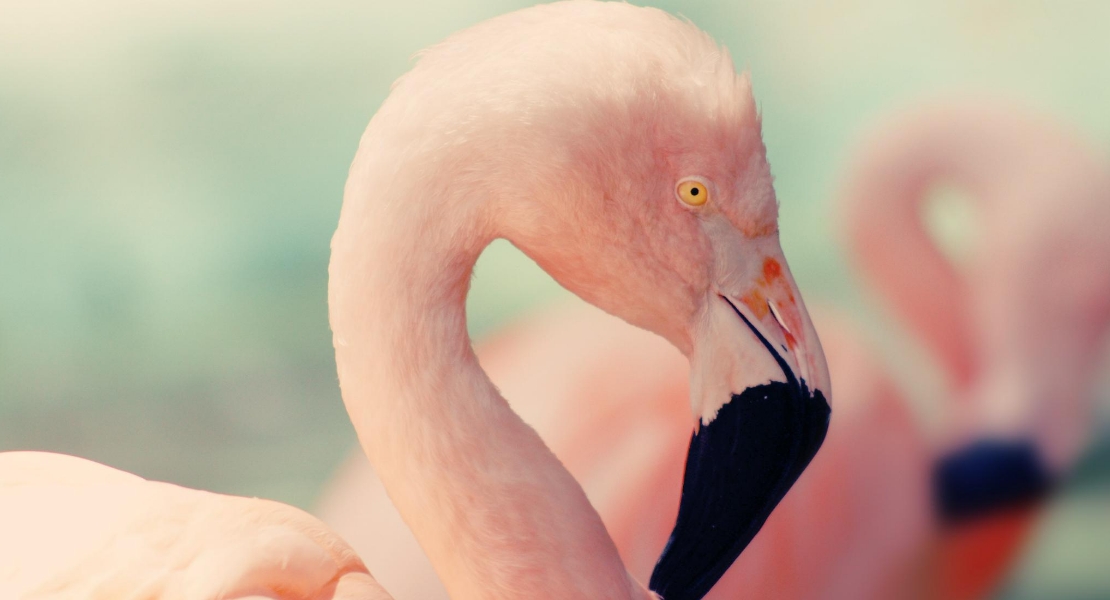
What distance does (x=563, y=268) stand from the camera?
0.87 m

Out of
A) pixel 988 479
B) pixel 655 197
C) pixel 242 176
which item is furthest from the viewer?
pixel 988 479

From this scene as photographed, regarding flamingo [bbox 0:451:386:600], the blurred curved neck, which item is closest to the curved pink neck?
flamingo [bbox 0:451:386:600]

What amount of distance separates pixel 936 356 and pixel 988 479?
30 cm

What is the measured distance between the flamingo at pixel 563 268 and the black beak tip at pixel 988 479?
50.4 inches

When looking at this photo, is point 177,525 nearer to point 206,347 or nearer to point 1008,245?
point 206,347

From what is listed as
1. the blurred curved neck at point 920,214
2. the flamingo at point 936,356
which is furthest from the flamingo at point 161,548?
the blurred curved neck at point 920,214

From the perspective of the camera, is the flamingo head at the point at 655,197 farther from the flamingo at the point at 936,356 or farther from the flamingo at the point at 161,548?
the flamingo at the point at 936,356

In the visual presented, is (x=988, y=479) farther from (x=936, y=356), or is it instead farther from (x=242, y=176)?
(x=242, y=176)

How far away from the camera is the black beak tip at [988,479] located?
76.8 inches

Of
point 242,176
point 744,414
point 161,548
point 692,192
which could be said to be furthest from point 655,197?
point 242,176

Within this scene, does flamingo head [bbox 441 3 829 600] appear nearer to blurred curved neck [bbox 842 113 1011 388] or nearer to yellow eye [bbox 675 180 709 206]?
yellow eye [bbox 675 180 709 206]

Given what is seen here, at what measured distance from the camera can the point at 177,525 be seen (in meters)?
0.88

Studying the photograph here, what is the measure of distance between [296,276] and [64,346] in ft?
1.62

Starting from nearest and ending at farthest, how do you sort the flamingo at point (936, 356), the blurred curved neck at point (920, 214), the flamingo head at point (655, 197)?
the flamingo head at point (655, 197) → the flamingo at point (936, 356) → the blurred curved neck at point (920, 214)
